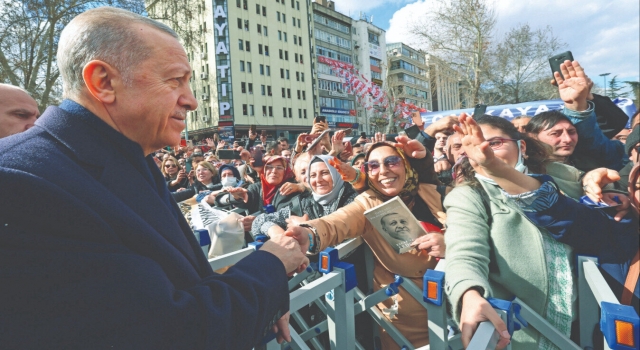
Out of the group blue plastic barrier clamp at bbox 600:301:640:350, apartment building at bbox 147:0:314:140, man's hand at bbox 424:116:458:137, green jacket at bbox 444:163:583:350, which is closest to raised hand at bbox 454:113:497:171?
green jacket at bbox 444:163:583:350

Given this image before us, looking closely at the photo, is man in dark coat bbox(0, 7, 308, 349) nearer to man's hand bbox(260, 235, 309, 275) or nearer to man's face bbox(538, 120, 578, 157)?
man's hand bbox(260, 235, 309, 275)

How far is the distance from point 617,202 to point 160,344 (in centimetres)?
187

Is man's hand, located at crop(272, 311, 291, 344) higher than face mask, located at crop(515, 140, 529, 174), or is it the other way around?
face mask, located at crop(515, 140, 529, 174)

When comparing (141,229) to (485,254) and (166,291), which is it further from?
(485,254)

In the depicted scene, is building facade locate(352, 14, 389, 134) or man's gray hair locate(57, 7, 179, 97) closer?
man's gray hair locate(57, 7, 179, 97)

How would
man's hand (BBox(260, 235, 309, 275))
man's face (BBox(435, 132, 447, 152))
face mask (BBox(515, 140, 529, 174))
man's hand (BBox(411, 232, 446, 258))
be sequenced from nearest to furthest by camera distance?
man's hand (BBox(260, 235, 309, 275))
face mask (BBox(515, 140, 529, 174))
man's hand (BBox(411, 232, 446, 258))
man's face (BBox(435, 132, 447, 152))

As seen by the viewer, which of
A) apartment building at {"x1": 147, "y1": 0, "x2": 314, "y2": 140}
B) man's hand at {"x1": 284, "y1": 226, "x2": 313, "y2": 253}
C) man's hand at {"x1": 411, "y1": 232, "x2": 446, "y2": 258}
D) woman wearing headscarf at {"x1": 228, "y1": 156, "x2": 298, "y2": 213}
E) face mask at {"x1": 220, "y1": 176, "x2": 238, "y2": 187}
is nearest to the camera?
man's hand at {"x1": 284, "y1": 226, "x2": 313, "y2": 253}

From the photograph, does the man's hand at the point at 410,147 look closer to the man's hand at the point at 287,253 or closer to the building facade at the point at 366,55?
the man's hand at the point at 287,253

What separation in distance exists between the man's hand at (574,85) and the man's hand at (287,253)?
231 centimetres

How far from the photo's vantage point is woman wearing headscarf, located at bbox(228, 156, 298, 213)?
4262 mm

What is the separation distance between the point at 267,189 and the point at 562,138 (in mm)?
2966

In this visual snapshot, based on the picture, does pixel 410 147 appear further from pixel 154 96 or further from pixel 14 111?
pixel 14 111

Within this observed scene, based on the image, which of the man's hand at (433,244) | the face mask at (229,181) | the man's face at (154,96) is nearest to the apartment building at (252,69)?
the face mask at (229,181)

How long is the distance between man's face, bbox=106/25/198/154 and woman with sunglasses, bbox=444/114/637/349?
1134mm
